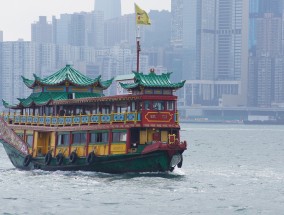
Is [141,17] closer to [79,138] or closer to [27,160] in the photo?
[79,138]

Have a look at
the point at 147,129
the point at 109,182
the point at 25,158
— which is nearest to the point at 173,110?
the point at 147,129

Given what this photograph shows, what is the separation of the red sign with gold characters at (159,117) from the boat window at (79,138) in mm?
5104

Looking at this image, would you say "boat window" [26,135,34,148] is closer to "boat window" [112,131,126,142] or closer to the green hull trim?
the green hull trim

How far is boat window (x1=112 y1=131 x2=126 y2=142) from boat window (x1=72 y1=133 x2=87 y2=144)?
2614 mm

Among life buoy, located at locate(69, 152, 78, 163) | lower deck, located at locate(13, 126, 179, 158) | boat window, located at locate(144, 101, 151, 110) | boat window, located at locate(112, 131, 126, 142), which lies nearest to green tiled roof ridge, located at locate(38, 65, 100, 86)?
lower deck, located at locate(13, 126, 179, 158)

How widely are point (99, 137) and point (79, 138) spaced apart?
201 cm

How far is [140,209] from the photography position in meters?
44.9

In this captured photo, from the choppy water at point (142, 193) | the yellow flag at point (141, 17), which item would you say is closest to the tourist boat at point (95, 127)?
the choppy water at point (142, 193)

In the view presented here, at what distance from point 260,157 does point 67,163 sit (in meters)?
32.6

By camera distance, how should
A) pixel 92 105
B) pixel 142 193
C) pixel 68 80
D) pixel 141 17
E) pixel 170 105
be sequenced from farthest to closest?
pixel 68 80 < pixel 141 17 < pixel 92 105 < pixel 170 105 < pixel 142 193

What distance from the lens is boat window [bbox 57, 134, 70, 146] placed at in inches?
2382

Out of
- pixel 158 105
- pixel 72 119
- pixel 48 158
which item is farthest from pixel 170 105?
pixel 48 158

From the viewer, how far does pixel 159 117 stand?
56031 mm

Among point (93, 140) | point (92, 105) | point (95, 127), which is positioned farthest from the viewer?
point (92, 105)
